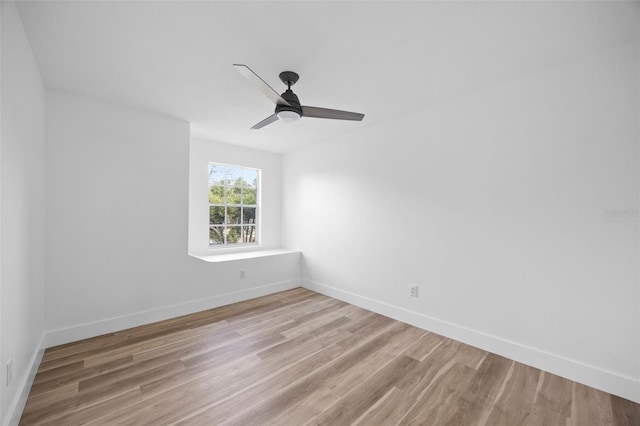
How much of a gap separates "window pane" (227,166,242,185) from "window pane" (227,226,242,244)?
Answer: 2.56ft

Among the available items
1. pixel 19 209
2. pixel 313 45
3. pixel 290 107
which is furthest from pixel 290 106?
pixel 19 209

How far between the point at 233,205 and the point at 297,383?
127 inches

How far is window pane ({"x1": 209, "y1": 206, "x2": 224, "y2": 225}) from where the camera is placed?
438 cm

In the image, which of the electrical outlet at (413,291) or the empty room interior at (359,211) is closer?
the empty room interior at (359,211)

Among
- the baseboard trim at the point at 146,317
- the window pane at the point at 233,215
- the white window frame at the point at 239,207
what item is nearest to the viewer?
the baseboard trim at the point at 146,317

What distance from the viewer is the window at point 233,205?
443 cm

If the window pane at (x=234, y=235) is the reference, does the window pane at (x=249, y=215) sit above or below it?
above

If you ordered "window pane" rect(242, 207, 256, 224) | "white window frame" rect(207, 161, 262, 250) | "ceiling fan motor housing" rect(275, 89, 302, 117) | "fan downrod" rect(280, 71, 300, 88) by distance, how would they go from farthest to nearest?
"window pane" rect(242, 207, 256, 224), "white window frame" rect(207, 161, 262, 250), "fan downrod" rect(280, 71, 300, 88), "ceiling fan motor housing" rect(275, 89, 302, 117)

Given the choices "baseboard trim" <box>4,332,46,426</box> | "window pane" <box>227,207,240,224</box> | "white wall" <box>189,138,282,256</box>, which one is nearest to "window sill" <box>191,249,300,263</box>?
"white wall" <box>189,138,282,256</box>

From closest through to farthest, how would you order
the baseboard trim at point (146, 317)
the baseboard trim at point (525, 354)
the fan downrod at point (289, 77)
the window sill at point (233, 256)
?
the baseboard trim at point (525, 354) < the fan downrod at point (289, 77) < the baseboard trim at point (146, 317) < the window sill at point (233, 256)

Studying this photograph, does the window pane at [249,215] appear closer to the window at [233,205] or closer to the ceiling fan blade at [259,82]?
the window at [233,205]

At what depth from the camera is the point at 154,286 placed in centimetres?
320

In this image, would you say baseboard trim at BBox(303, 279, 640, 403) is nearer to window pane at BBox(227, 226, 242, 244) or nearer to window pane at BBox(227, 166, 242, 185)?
window pane at BBox(227, 226, 242, 244)

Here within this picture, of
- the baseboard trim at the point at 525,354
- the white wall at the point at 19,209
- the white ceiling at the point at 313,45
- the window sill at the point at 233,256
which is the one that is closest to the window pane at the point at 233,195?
the window sill at the point at 233,256
